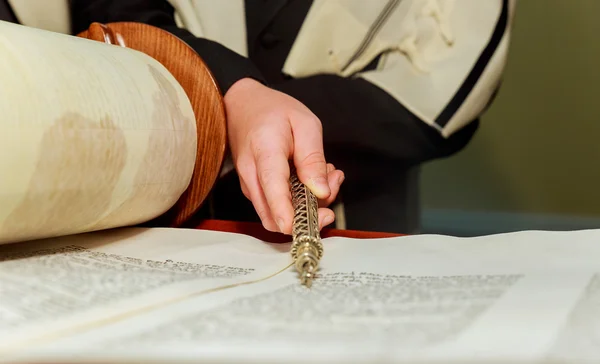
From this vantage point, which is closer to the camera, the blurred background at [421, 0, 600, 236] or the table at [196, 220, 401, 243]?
the table at [196, 220, 401, 243]

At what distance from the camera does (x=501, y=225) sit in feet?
3.83

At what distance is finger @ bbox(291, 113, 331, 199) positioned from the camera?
31 cm

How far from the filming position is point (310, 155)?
329mm

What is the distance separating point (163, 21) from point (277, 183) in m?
0.31

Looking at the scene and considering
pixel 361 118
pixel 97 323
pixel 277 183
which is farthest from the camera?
pixel 361 118

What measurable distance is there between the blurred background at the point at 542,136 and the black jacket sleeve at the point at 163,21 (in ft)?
2.51

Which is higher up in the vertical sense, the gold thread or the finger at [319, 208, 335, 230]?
the finger at [319, 208, 335, 230]

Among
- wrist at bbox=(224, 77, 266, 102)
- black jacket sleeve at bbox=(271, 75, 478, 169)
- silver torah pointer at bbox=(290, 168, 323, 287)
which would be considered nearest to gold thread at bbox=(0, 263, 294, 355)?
silver torah pointer at bbox=(290, 168, 323, 287)

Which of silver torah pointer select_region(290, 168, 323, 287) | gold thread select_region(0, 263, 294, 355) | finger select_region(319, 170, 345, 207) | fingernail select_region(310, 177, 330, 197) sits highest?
finger select_region(319, 170, 345, 207)

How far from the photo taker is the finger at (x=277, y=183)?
30 cm

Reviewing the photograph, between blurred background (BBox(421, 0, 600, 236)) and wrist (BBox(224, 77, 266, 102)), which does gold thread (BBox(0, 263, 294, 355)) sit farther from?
blurred background (BBox(421, 0, 600, 236))

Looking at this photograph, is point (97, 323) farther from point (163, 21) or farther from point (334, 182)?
point (163, 21)

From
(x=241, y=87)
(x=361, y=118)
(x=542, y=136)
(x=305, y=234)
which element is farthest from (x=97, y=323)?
(x=542, y=136)

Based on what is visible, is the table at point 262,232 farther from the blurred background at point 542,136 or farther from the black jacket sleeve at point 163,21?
the blurred background at point 542,136
